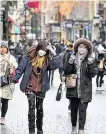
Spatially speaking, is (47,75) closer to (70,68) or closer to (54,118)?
(70,68)

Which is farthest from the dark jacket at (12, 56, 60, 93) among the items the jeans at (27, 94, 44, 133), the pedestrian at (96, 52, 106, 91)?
the pedestrian at (96, 52, 106, 91)

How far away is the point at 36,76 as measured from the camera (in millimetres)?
9609

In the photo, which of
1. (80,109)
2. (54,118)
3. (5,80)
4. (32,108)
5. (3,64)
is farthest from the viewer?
(54,118)

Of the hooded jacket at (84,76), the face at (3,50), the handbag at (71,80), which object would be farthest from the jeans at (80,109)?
the face at (3,50)

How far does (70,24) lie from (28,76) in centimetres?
8159

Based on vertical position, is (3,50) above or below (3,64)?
above

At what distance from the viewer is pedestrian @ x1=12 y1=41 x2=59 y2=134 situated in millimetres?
9555

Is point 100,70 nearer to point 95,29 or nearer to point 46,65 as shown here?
point 46,65

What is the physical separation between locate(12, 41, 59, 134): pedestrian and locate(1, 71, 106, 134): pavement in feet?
3.02

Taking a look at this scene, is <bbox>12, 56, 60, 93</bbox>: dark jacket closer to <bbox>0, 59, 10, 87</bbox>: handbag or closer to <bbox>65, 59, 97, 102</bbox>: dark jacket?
<bbox>65, 59, 97, 102</bbox>: dark jacket

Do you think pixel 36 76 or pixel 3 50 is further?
pixel 3 50

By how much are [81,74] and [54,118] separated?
2.84 meters

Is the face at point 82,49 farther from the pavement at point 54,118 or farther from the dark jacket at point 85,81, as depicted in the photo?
the pavement at point 54,118

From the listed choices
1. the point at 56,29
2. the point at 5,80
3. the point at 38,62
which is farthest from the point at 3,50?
the point at 56,29
